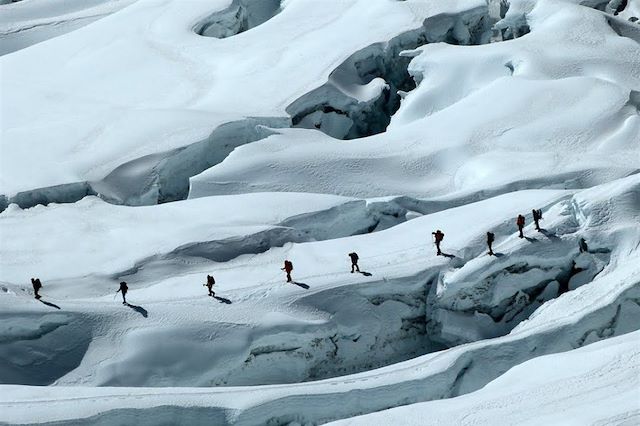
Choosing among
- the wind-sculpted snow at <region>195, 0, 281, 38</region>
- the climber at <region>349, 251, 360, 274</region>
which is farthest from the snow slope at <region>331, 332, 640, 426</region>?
the wind-sculpted snow at <region>195, 0, 281, 38</region>

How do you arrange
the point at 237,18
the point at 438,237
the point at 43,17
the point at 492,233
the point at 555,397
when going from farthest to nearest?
the point at 43,17 < the point at 237,18 < the point at 492,233 < the point at 438,237 < the point at 555,397

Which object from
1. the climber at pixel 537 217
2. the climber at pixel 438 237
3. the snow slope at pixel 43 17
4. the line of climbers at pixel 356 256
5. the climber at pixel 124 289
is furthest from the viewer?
the snow slope at pixel 43 17

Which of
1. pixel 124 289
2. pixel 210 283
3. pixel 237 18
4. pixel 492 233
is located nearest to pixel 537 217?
pixel 492 233

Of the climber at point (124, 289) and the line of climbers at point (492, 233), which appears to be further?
the line of climbers at point (492, 233)

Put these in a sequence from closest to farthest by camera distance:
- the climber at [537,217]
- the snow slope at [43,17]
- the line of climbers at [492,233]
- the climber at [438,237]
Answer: the line of climbers at [492,233] < the climber at [438,237] < the climber at [537,217] < the snow slope at [43,17]

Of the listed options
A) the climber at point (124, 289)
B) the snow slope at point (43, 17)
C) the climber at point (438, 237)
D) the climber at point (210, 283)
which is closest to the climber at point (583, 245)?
the climber at point (438, 237)

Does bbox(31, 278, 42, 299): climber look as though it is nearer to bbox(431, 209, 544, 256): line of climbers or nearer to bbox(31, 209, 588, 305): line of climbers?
bbox(31, 209, 588, 305): line of climbers

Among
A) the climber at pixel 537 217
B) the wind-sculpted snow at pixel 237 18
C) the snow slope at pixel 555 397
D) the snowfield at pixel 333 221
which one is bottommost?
the wind-sculpted snow at pixel 237 18

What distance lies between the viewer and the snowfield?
698 inches

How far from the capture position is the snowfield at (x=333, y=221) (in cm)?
1772

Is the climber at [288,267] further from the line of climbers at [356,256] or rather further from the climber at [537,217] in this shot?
the climber at [537,217]

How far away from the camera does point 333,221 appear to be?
76.4ft

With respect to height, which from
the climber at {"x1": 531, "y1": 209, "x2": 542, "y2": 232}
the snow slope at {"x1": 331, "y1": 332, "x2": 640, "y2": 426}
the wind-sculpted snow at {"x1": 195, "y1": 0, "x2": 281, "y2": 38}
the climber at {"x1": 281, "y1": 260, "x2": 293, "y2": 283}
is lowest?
the wind-sculpted snow at {"x1": 195, "y1": 0, "x2": 281, "y2": 38}

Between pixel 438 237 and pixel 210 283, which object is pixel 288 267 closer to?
pixel 210 283
